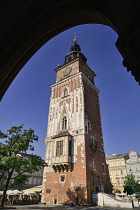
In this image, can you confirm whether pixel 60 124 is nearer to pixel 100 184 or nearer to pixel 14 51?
pixel 100 184

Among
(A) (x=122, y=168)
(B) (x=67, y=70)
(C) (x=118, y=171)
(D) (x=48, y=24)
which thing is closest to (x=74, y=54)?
(B) (x=67, y=70)

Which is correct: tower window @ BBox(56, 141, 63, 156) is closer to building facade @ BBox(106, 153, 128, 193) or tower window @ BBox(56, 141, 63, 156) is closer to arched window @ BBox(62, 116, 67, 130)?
arched window @ BBox(62, 116, 67, 130)

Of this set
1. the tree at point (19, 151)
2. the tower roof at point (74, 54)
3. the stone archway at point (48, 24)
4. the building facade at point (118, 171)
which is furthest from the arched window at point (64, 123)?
the building facade at point (118, 171)

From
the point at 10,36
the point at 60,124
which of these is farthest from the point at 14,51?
the point at 60,124

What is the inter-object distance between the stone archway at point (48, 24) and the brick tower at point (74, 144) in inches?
755

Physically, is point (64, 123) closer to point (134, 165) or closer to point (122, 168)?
point (134, 165)

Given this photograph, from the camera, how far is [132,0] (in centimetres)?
197

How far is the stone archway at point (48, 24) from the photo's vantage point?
7.02 ft

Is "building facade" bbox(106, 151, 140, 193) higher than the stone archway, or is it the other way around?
the stone archway

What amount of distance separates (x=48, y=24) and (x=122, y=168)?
5187 cm

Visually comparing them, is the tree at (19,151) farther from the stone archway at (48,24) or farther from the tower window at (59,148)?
the stone archway at (48,24)

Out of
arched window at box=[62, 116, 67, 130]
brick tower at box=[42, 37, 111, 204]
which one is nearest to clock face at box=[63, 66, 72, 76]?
brick tower at box=[42, 37, 111, 204]

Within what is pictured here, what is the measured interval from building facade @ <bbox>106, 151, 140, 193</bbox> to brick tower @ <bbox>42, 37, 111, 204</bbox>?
80.6ft

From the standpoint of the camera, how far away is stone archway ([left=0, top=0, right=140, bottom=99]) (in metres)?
2.14
